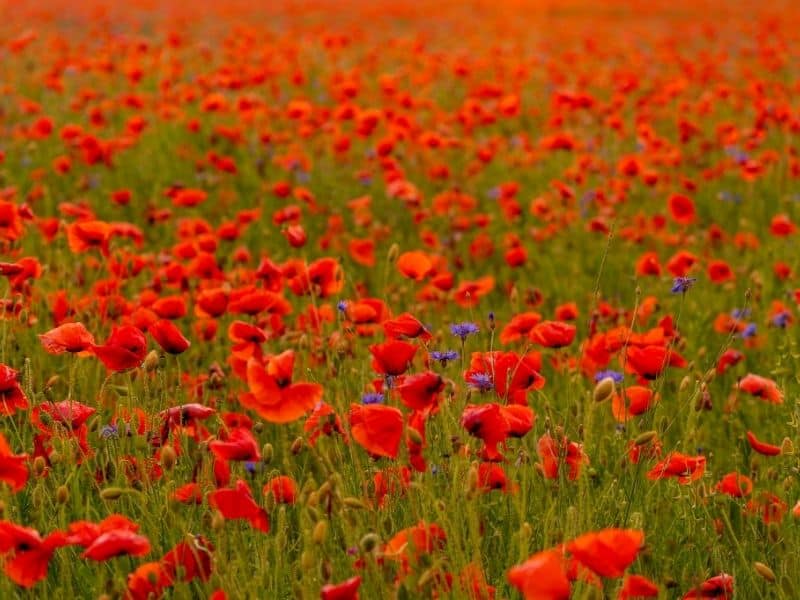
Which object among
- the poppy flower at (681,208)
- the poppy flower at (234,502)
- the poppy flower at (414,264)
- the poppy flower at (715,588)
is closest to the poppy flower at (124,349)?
the poppy flower at (234,502)

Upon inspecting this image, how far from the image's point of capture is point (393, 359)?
1829mm

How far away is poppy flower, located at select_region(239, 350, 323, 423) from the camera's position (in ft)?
5.52

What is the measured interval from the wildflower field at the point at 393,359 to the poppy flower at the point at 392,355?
0.04 ft

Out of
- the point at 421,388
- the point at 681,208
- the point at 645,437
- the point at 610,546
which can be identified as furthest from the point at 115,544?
the point at 681,208

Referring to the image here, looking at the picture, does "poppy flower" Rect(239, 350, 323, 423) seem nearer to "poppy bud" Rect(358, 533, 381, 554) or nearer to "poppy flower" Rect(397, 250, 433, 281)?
"poppy bud" Rect(358, 533, 381, 554)

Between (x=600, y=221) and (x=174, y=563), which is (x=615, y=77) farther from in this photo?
(x=174, y=563)

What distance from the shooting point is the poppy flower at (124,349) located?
1864 millimetres

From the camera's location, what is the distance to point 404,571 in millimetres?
1656

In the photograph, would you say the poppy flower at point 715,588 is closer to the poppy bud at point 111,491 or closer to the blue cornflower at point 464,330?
the blue cornflower at point 464,330

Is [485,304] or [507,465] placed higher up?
[507,465]

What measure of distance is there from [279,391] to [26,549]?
1.51 ft

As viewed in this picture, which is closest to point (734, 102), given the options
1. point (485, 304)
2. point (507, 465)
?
point (485, 304)

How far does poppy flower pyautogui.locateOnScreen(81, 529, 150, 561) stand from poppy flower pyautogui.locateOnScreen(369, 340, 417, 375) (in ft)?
1.86

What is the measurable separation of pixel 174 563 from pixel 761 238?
3.97m
